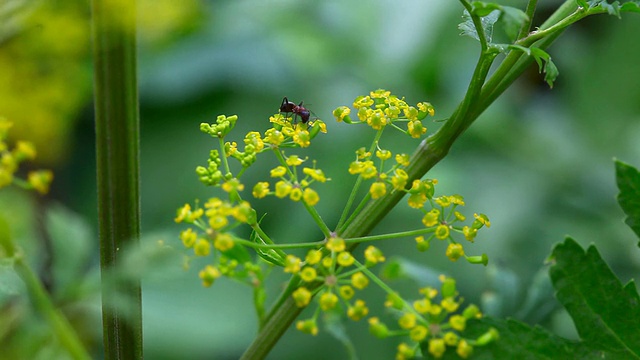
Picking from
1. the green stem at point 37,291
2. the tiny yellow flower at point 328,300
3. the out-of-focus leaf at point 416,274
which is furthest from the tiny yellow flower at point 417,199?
the green stem at point 37,291

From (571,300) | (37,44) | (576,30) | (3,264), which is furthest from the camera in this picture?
(576,30)

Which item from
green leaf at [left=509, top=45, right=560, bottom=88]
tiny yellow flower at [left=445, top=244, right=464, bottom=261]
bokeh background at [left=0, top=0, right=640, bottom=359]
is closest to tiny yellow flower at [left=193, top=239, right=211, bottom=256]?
Answer: tiny yellow flower at [left=445, top=244, right=464, bottom=261]

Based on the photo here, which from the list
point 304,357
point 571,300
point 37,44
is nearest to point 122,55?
point 571,300

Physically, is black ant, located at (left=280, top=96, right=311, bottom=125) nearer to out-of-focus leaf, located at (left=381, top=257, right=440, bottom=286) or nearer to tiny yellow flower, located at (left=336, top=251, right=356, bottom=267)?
out-of-focus leaf, located at (left=381, top=257, right=440, bottom=286)

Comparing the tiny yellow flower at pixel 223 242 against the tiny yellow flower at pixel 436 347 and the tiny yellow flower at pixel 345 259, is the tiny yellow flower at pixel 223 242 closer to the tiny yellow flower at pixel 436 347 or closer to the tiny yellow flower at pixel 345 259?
the tiny yellow flower at pixel 345 259

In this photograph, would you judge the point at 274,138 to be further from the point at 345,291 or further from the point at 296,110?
the point at 296,110

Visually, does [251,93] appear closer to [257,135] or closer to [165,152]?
[165,152]

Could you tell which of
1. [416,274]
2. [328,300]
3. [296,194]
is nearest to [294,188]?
[296,194]
